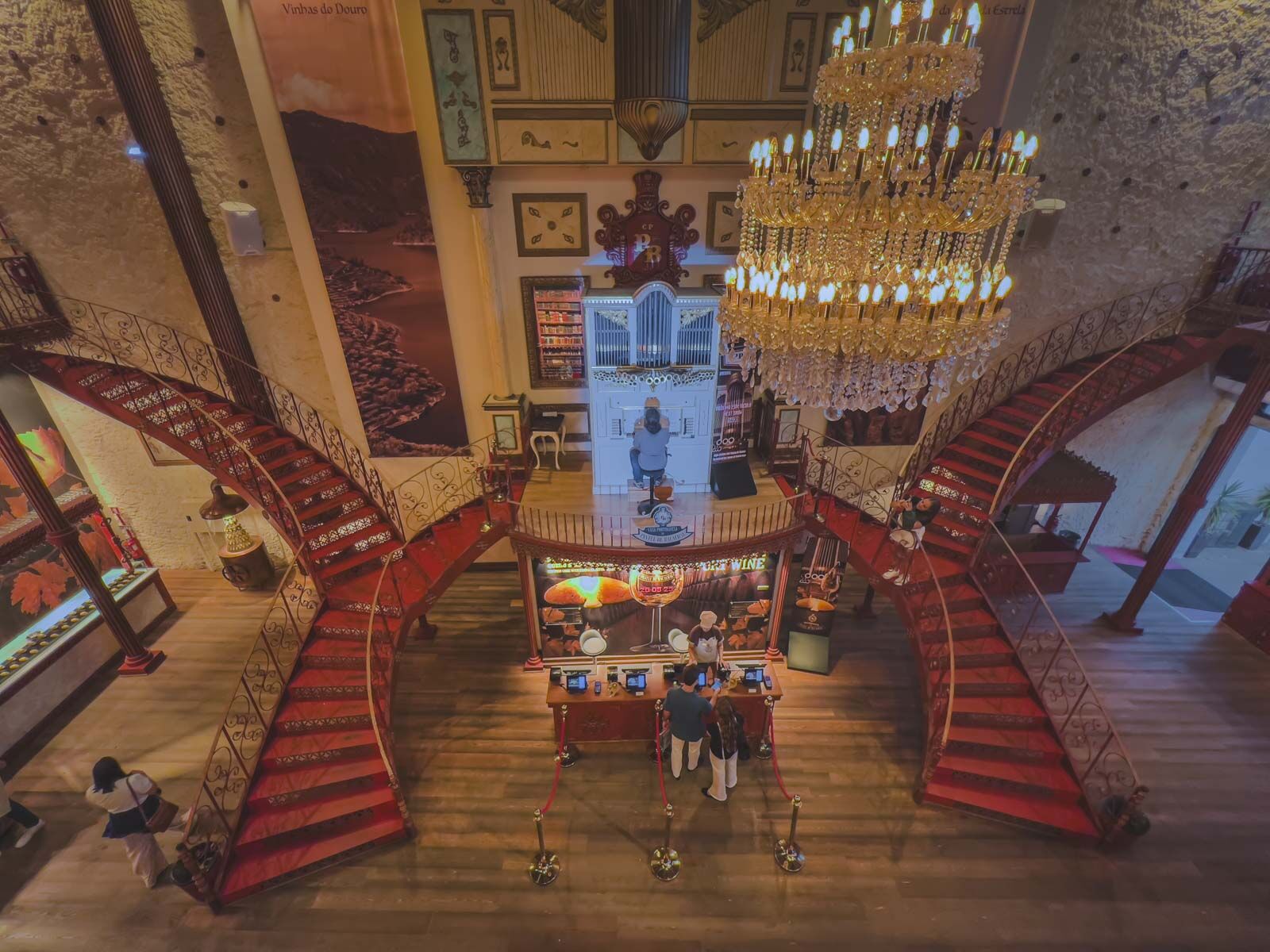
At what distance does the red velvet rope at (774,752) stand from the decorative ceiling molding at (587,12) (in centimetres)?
865

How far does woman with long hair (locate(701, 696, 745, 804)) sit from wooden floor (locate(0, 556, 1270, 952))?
0.82 ft

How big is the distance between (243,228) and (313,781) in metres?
7.28

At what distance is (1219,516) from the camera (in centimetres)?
1128

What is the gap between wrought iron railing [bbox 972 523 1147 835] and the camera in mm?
5755

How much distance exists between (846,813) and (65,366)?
37.0ft

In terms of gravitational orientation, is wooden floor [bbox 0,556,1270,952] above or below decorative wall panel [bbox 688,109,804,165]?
below

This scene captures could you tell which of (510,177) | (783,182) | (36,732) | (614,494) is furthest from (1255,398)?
(36,732)

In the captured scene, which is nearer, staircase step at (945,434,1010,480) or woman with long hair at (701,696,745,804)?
woman with long hair at (701,696,745,804)

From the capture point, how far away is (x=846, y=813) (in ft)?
20.0

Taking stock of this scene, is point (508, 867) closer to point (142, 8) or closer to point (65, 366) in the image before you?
point (65, 366)

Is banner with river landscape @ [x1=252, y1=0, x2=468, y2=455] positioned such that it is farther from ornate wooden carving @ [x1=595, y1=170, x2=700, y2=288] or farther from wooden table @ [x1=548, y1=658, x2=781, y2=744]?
wooden table @ [x1=548, y1=658, x2=781, y2=744]

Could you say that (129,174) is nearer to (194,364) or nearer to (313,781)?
(194,364)

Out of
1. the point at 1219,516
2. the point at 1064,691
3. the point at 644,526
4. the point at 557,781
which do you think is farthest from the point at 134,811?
the point at 1219,516

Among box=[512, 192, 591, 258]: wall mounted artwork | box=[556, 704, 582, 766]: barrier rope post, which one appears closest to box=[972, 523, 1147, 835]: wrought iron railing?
box=[556, 704, 582, 766]: barrier rope post
